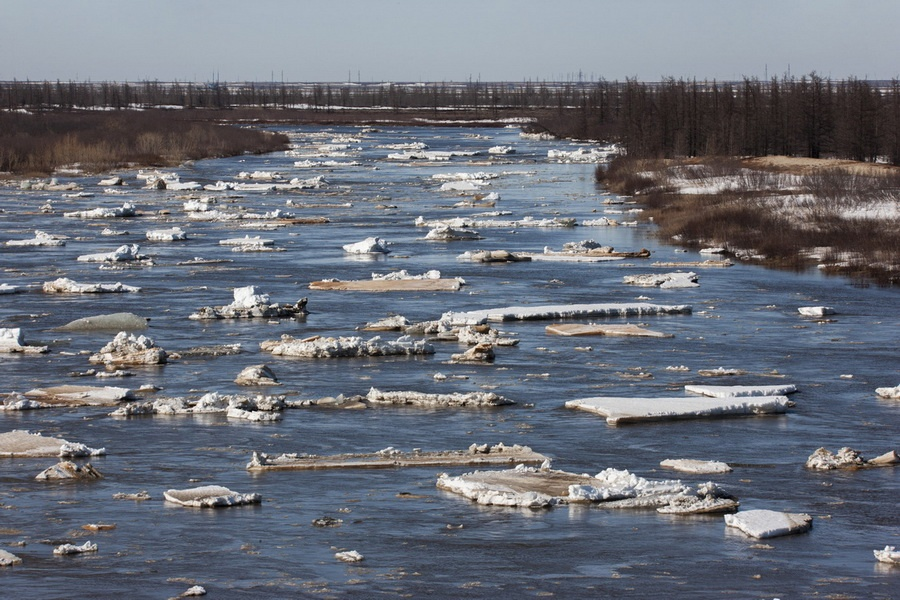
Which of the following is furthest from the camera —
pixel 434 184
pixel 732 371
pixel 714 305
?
pixel 434 184

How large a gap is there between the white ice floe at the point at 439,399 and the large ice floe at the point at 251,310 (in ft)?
24.9

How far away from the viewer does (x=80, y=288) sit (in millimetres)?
28219

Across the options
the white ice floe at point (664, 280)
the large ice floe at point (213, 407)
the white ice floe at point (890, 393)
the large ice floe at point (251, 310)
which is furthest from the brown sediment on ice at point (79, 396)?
the white ice floe at point (664, 280)

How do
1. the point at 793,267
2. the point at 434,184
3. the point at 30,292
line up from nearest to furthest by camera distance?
the point at 30,292, the point at 793,267, the point at 434,184

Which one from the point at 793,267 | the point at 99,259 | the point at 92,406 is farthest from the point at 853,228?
the point at 92,406

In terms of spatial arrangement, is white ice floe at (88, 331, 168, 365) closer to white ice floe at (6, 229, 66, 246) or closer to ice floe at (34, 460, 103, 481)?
ice floe at (34, 460, 103, 481)

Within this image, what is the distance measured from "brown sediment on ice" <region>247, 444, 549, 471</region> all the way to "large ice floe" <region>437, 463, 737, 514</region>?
72 cm

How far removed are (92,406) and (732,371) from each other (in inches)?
356

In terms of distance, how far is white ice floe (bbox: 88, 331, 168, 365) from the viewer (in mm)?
20469

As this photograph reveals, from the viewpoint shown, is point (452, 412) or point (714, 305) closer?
point (452, 412)

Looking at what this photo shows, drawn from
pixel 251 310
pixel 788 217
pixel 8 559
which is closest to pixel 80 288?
pixel 251 310

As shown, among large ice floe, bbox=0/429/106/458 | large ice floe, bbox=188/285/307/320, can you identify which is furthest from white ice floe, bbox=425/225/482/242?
large ice floe, bbox=0/429/106/458

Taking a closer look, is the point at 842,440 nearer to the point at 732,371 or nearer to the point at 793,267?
the point at 732,371

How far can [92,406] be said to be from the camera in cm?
1759
